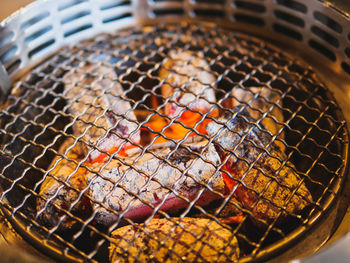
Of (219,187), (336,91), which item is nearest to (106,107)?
(219,187)

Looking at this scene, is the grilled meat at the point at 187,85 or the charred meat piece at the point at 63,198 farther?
the grilled meat at the point at 187,85

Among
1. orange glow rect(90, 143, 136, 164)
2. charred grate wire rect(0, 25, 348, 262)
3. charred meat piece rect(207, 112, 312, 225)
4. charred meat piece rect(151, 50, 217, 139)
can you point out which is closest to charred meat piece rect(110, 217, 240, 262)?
charred grate wire rect(0, 25, 348, 262)

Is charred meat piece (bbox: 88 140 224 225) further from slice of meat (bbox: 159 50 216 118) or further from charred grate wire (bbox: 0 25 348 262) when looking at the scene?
slice of meat (bbox: 159 50 216 118)

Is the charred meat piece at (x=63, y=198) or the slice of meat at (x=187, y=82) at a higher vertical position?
the slice of meat at (x=187, y=82)

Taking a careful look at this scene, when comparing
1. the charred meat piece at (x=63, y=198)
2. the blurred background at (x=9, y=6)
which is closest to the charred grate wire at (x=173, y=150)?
the charred meat piece at (x=63, y=198)

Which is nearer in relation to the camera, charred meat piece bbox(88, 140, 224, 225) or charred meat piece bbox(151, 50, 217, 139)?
charred meat piece bbox(88, 140, 224, 225)

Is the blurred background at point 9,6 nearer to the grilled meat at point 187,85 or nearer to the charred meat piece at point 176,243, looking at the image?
the grilled meat at point 187,85
